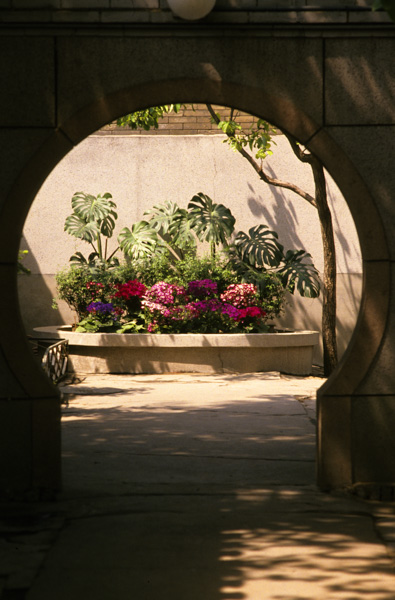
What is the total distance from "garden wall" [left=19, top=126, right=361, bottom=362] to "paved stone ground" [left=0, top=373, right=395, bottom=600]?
6.94 metres

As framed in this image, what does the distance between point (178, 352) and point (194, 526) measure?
7904 mm

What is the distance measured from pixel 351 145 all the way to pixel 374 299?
102 centimetres

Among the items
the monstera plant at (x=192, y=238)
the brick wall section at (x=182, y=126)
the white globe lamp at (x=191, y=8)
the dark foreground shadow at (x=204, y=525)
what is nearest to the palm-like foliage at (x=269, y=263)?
the monstera plant at (x=192, y=238)

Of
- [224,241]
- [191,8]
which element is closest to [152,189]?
[224,241]

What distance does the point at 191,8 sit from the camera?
→ 513 cm

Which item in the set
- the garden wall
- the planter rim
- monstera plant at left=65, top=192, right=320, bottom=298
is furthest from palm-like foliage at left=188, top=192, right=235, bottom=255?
the planter rim

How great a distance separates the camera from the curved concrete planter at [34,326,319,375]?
12.6 metres

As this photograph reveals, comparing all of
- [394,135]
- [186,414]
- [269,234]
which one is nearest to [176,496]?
[394,135]

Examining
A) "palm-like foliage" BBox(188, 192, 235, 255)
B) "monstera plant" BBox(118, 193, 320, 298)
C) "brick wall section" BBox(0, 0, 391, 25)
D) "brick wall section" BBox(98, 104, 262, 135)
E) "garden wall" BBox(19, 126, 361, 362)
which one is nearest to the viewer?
"brick wall section" BBox(0, 0, 391, 25)

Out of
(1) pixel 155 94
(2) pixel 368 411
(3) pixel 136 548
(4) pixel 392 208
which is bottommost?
(3) pixel 136 548

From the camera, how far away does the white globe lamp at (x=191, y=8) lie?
511 cm

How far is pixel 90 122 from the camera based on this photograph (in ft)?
17.6

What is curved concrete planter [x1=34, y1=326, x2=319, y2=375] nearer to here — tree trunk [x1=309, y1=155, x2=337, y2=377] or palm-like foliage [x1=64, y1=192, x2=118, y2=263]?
tree trunk [x1=309, y1=155, x2=337, y2=377]

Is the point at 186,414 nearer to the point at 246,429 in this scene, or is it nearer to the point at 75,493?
the point at 246,429
